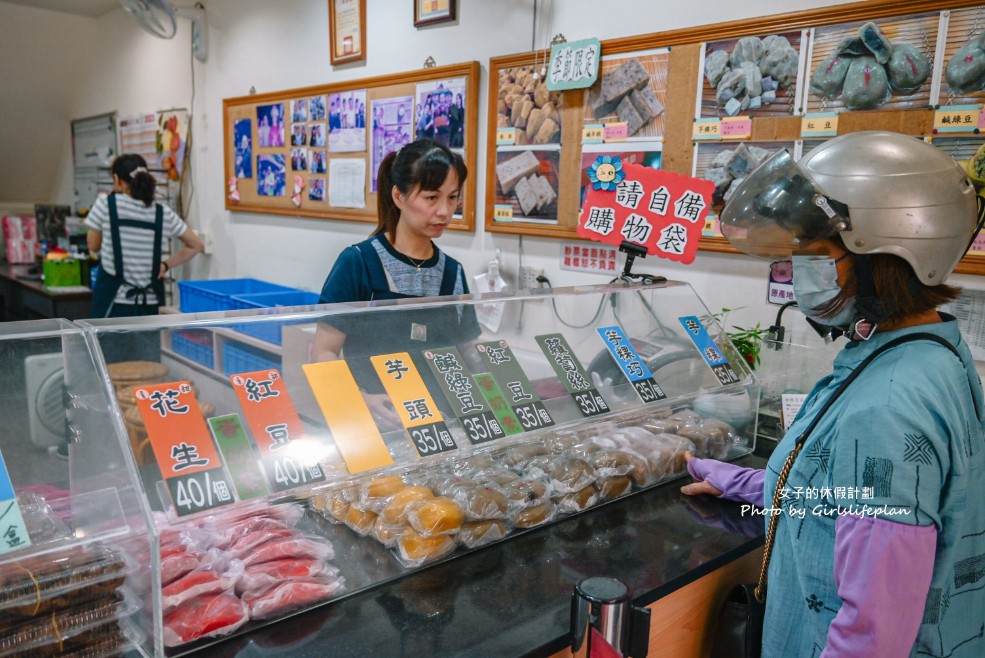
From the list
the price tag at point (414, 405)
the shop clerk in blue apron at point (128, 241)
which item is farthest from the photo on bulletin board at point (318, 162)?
the price tag at point (414, 405)

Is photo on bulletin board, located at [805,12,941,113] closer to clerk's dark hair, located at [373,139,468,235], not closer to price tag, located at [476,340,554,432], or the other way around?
clerk's dark hair, located at [373,139,468,235]

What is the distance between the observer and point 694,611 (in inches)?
51.6

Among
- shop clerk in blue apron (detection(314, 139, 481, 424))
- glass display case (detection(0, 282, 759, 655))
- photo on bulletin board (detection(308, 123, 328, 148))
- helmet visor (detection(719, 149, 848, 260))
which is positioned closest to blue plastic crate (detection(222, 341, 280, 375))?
glass display case (detection(0, 282, 759, 655))

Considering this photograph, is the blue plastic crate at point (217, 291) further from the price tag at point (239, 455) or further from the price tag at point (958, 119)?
the price tag at point (958, 119)

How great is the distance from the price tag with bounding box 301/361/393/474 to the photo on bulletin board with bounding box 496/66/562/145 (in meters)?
1.99

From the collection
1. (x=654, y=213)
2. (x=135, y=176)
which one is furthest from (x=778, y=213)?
(x=135, y=176)

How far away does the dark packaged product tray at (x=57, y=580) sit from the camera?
0.80 metres

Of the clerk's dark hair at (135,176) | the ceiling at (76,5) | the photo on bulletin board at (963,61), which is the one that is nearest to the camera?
the photo on bulletin board at (963,61)

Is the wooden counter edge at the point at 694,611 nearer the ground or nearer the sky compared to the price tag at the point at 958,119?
nearer the ground

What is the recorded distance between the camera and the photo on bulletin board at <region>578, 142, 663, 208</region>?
8.55 ft

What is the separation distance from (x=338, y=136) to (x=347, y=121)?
0.11m

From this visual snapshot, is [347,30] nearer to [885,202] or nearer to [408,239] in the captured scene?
[408,239]

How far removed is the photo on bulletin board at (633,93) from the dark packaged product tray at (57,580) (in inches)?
90.0

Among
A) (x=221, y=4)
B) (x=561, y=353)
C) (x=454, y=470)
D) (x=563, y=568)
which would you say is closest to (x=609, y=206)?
(x=561, y=353)
